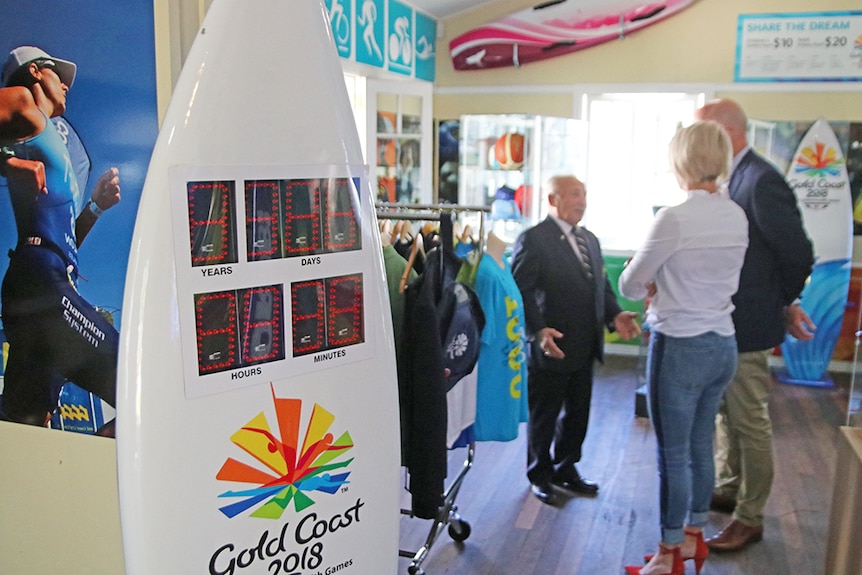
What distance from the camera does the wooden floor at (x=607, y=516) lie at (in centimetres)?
273

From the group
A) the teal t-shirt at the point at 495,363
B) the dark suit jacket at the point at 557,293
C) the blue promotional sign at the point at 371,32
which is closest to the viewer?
the teal t-shirt at the point at 495,363

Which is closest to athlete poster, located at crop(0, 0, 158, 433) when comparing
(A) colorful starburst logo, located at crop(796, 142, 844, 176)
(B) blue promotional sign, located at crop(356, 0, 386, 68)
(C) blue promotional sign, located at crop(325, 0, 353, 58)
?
(C) blue promotional sign, located at crop(325, 0, 353, 58)

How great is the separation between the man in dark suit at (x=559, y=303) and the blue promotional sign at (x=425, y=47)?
298cm

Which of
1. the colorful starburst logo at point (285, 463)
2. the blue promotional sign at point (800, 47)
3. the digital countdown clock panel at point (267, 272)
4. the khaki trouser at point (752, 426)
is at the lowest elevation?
the khaki trouser at point (752, 426)

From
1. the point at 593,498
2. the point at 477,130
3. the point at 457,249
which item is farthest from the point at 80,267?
the point at 477,130

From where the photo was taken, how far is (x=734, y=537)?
9.26 feet

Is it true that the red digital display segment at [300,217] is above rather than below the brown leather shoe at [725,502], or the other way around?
above

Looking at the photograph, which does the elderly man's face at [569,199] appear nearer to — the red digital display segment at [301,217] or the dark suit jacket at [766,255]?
the dark suit jacket at [766,255]

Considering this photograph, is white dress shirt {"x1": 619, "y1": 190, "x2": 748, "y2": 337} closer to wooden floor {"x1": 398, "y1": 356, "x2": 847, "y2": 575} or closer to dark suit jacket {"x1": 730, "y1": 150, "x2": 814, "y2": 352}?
dark suit jacket {"x1": 730, "y1": 150, "x2": 814, "y2": 352}

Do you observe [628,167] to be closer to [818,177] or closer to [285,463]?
[818,177]

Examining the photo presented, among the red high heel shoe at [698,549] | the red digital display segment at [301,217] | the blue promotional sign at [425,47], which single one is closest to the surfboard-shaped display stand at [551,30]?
the blue promotional sign at [425,47]

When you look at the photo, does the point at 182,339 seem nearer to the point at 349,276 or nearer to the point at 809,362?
the point at 349,276

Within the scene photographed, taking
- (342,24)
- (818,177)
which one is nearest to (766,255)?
(342,24)

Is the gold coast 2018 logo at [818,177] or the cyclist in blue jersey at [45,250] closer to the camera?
the cyclist in blue jersey at [45,250]
